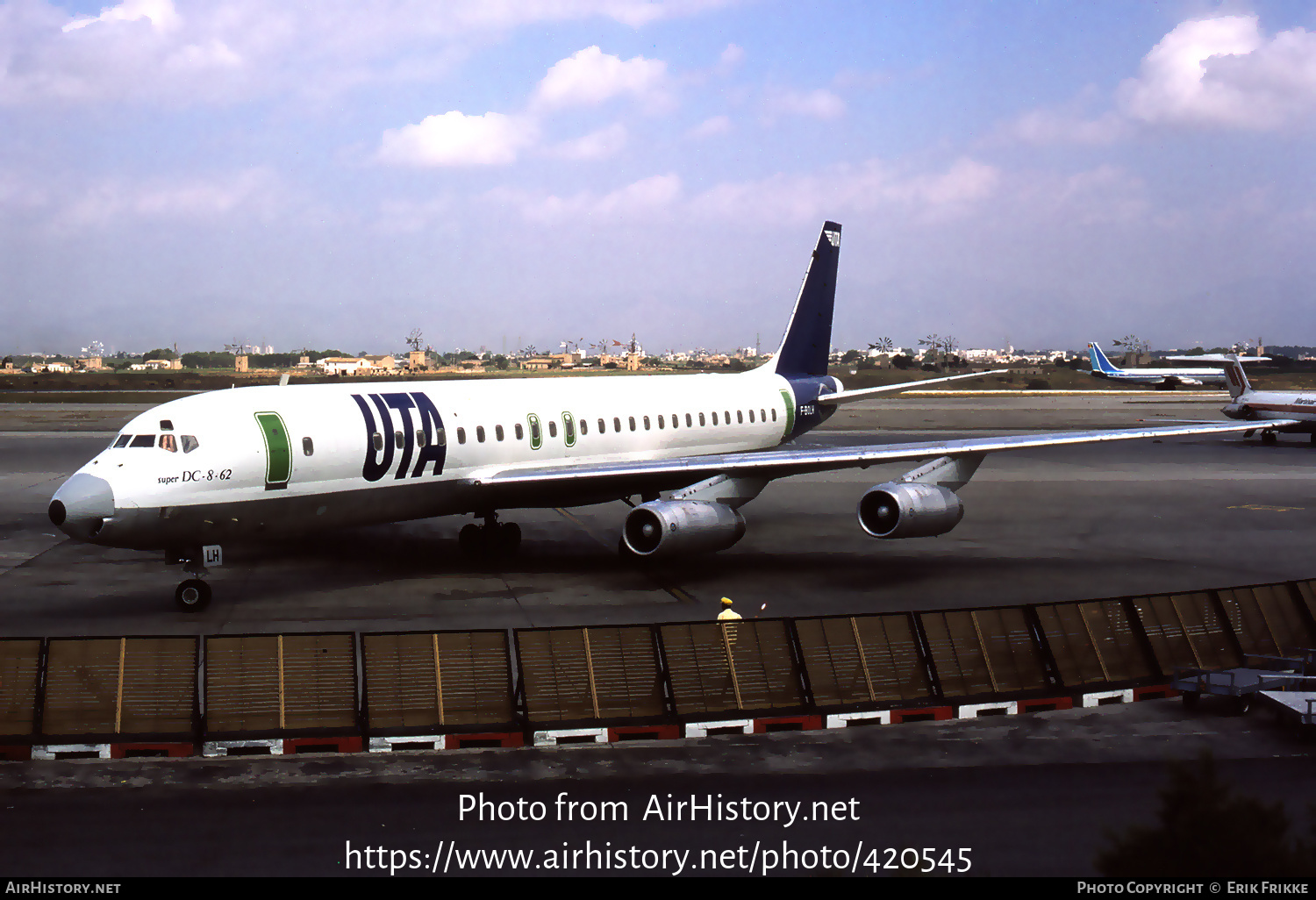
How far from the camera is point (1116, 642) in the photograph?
1717 centimetres

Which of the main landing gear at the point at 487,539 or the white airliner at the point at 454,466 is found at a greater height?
the white airliner at the point at 454,466

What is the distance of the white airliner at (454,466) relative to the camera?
20.7 meters

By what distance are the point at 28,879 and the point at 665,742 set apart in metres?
7.49

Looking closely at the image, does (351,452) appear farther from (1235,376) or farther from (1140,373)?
(1140,373)

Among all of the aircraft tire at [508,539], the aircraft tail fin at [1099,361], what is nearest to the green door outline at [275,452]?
the aircraft tire at [508,539]

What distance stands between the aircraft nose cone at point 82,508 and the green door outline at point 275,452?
9.72 feet

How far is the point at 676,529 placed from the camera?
77.6 ft

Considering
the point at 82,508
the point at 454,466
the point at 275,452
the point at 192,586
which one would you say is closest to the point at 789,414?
the point at 454,466

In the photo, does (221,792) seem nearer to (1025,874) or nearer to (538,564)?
(1025,874)

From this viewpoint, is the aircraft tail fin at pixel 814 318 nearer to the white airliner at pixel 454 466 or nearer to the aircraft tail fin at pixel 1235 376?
the white airliner at pixel 454 466

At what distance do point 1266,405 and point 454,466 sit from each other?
55.9m

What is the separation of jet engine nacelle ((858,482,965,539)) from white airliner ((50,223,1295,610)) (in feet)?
0.12

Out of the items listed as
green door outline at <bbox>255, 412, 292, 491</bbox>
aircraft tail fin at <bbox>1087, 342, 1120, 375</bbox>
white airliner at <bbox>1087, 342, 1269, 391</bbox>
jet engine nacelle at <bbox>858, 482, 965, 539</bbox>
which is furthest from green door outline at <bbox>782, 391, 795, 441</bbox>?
aircraft tail fin at <bbox>1087, 342, 1120, 375</bbox>

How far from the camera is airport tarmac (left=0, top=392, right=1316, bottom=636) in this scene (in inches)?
851
